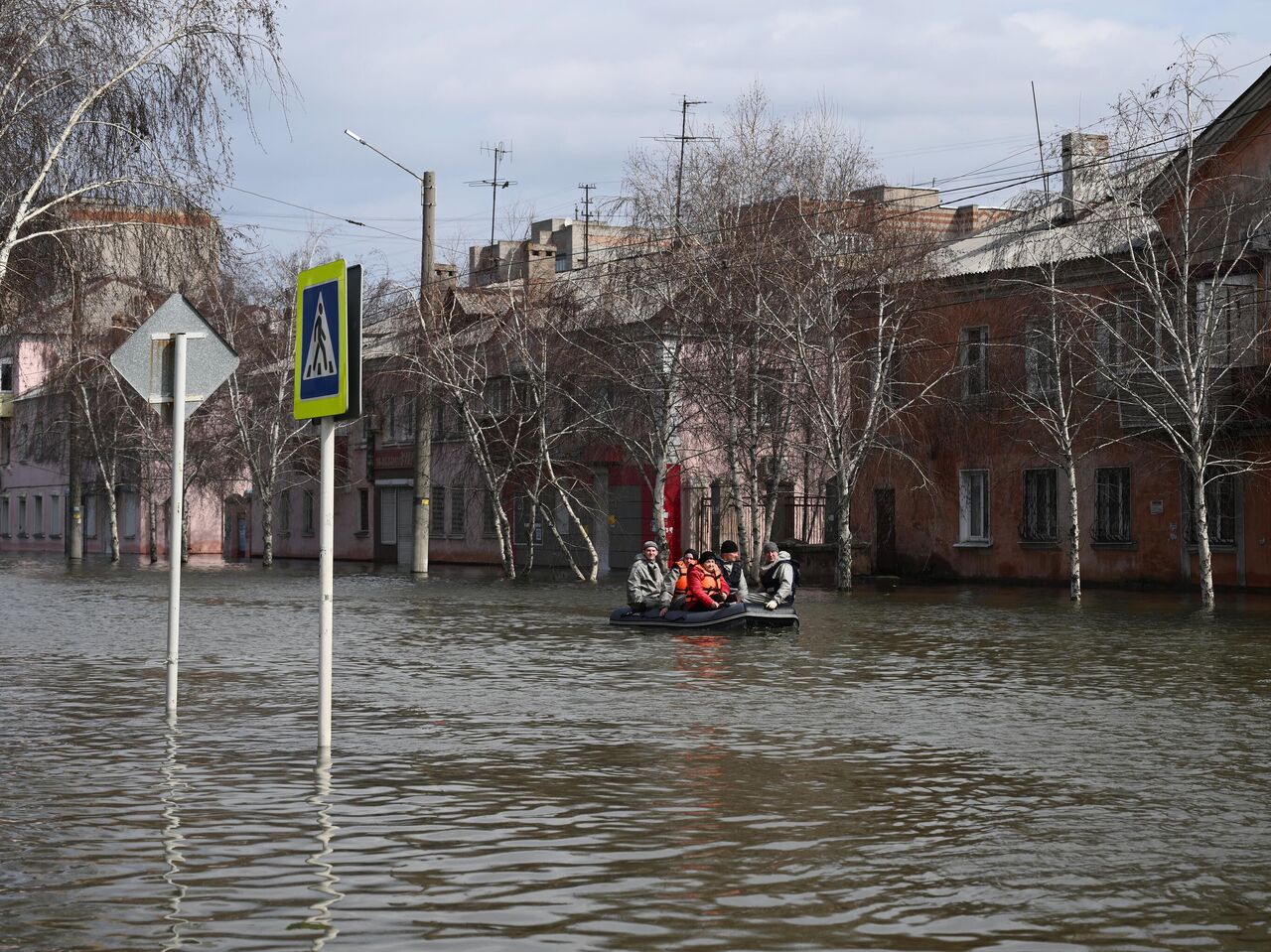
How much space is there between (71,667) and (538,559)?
46678mm

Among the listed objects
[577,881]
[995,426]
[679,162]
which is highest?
[679,162]

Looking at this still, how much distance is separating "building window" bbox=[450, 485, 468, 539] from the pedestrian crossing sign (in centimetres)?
5779

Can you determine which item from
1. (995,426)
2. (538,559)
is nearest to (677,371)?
(995,426)

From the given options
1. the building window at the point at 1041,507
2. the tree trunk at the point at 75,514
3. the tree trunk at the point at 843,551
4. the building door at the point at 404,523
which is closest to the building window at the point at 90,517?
the tree trunk at the point at 75,514

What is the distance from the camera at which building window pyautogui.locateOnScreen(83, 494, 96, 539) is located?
97750mm

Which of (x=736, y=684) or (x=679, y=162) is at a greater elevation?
(x=679, y=162)

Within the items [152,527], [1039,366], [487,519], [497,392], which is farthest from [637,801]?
[152,527]

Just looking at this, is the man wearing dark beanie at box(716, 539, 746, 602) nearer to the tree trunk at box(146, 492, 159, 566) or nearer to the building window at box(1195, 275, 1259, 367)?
the building window at box(1195, 275, 1259, 367)

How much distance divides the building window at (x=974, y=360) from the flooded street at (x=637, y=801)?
2646 centimetres

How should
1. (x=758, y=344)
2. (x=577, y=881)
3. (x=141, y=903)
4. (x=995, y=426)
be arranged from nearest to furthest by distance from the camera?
(x=141, y=903), (x=577, y=881), (x=758, y=344), (x=995, y=426)

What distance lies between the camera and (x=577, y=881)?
314 inches

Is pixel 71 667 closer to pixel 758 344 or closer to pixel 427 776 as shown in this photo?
pixel 427 776

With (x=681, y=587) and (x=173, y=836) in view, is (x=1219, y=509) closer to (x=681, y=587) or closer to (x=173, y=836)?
(x=681, y=587)

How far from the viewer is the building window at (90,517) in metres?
97.8
